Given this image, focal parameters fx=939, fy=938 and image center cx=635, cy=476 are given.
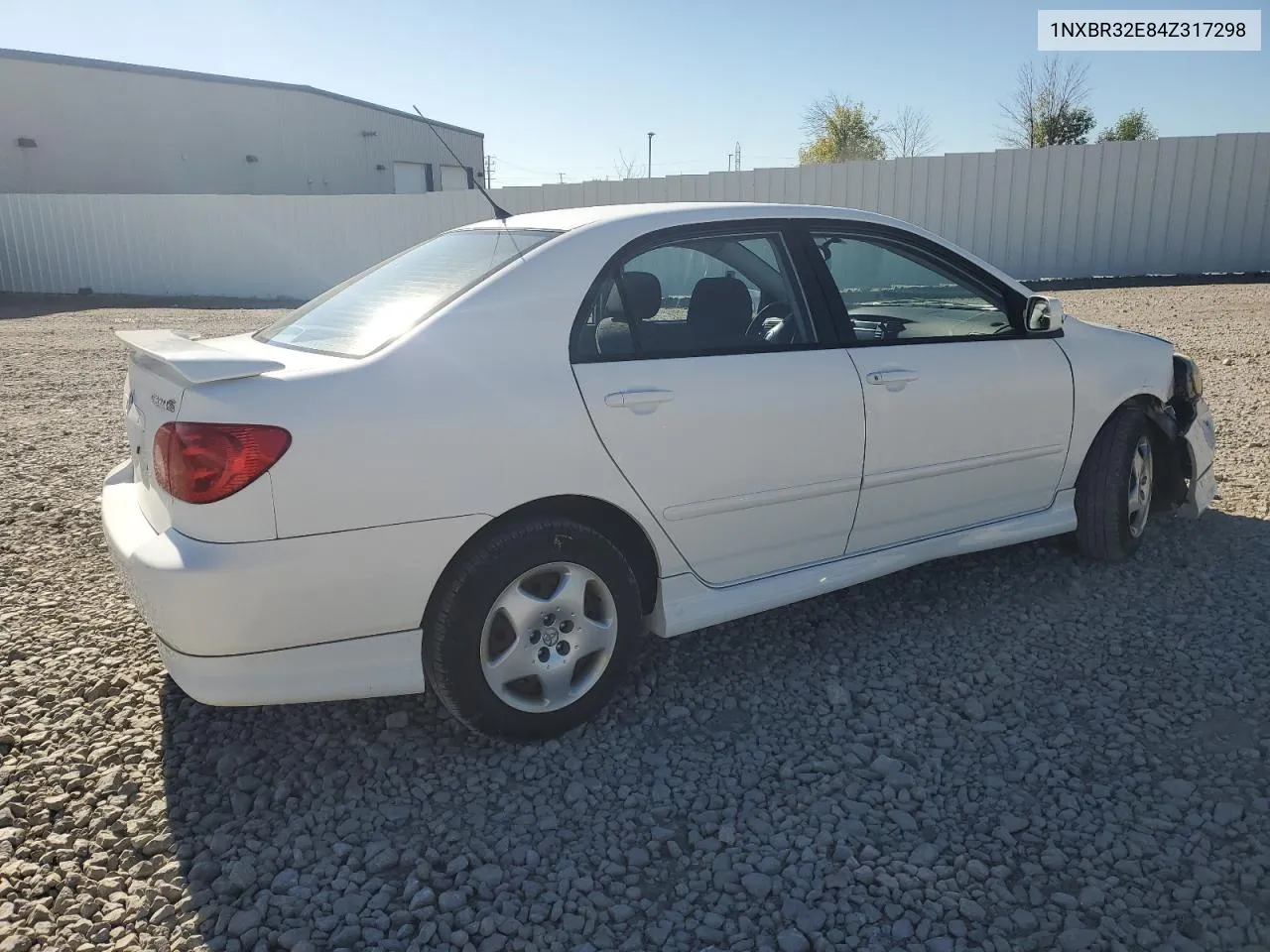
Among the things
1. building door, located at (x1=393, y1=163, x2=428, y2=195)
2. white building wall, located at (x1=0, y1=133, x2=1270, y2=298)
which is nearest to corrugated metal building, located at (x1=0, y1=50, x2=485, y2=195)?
building door, located at (x1=393, y1=163, x2=428, y2=195)

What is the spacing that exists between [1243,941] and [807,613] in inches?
77.3

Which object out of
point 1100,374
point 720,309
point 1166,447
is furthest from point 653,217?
point 1166,447

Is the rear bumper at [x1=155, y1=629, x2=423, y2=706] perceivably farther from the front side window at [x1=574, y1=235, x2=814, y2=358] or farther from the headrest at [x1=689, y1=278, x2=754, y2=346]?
the headrest at [x1=689, y1=278, x2=754, y2=346]

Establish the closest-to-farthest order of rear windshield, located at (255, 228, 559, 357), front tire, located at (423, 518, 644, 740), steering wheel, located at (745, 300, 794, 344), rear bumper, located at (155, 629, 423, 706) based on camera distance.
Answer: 1. rear bumper, located at (155, 629, 423, 706)
2. front tire, located at (423, 518, 644, 740)
3. rear windshield, located at (255, 228, 559, 357)
4. steering wheel, located at (745, 300, 794, 344)

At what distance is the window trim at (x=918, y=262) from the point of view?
346 centimetres

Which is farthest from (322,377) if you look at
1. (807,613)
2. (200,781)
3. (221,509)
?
(807,613)

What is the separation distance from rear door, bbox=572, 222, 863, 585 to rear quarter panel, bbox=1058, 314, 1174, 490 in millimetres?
1275

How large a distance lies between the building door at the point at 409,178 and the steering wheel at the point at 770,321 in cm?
3637

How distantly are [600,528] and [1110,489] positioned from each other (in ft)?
8.24

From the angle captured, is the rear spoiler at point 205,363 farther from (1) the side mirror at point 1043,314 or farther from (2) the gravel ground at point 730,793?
(1) the side mirror at point 1043,314

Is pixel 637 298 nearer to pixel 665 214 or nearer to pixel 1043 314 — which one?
pixel 665 214

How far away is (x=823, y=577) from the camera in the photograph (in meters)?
3.42

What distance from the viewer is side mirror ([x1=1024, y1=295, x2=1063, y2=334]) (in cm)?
386

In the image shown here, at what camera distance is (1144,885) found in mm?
Answer: 2299
